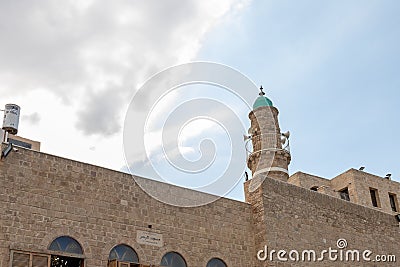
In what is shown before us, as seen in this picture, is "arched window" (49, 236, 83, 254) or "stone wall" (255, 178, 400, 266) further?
"stone wall" (255, 178, 400, 266)

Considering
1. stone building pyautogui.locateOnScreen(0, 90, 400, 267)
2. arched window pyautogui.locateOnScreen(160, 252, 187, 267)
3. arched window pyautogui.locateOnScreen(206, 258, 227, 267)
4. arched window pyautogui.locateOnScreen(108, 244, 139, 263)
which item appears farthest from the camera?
arched window pyautogui.locateOnScreen(206, 258, 227, 267)

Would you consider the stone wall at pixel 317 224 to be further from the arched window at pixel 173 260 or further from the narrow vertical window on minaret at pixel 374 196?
the narrow vertical window on minaret at pixel 374 196

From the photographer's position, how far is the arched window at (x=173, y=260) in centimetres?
1190

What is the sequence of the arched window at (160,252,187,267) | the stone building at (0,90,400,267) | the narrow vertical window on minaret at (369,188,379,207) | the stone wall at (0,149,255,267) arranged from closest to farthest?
1. the stone wall at (0,149,255,267)
2. the stone building at (0,90,400,267)
3. the arched window at (160,252,187,267)
4. the narrow vertical window on minaret at (369,188,379,207)

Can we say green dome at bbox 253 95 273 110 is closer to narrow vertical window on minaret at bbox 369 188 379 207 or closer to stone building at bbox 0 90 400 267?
stone building at bbox 0 90 400 267

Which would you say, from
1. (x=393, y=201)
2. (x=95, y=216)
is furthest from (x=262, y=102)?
(x=95, y=216)

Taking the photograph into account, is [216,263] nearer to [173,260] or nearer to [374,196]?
[173,260]

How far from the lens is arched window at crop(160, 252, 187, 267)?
1190 centimetres

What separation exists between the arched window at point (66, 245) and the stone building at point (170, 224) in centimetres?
2

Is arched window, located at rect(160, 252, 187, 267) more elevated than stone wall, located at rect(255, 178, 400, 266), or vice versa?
stone wall, located at rect(255, 178, 400, 266)

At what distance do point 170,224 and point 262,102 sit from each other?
834cm

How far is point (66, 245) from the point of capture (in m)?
10.5

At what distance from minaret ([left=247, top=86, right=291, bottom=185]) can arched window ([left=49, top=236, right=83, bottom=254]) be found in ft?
27.5

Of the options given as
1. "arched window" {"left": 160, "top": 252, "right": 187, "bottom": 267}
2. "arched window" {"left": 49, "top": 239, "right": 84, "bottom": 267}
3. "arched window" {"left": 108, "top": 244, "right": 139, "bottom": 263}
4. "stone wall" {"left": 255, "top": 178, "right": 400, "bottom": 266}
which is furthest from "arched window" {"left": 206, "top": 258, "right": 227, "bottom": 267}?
"arched window" {"left": 49, "top": 239, "right": 84, "bottom": 267}
